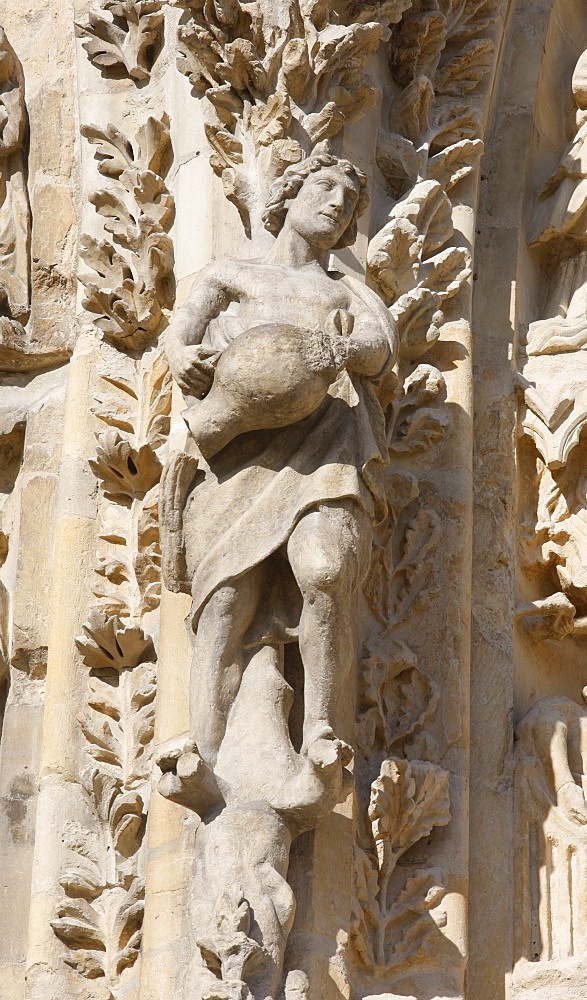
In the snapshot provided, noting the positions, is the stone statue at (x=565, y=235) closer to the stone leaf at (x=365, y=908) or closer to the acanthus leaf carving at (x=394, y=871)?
the acanthus leaf carving at (x=394, y=871)

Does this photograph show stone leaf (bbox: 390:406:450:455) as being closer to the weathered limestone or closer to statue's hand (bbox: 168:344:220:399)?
the weathered limestone

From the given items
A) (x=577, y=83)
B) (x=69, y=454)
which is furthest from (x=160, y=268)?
(x=577, y=83)

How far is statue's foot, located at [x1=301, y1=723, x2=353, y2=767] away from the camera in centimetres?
560

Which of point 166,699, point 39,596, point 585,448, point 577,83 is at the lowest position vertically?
point 166,699

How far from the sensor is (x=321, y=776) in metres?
5.62

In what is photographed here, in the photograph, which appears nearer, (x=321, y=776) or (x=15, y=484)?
(x=321, y=776)

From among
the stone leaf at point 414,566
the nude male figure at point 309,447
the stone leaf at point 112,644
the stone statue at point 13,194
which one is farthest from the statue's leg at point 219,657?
the stone statue at point 13,194

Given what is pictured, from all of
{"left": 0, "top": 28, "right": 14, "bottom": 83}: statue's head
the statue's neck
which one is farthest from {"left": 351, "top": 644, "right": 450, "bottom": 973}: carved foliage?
{"left": 0, "top": 28, "right": 14, "bottom": 83}: statue's head

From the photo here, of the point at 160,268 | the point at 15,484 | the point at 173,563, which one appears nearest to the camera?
the point at 173,563

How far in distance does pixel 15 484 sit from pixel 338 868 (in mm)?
1862

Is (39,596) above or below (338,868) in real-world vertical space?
above

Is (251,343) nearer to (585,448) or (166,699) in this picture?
(166,699)

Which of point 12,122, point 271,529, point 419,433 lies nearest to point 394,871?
point 271,529

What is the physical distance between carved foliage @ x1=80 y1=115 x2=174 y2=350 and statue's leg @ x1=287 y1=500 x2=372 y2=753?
45.9 inches
